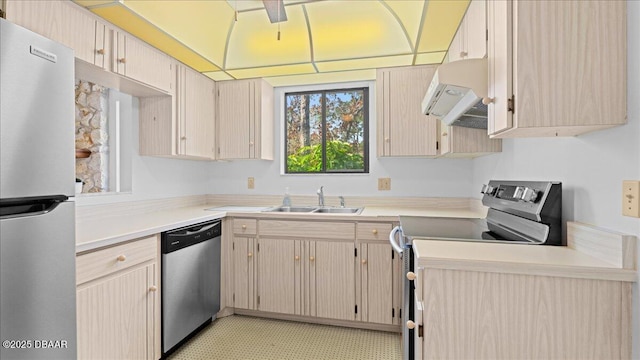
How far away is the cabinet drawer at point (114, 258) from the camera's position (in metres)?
1.36

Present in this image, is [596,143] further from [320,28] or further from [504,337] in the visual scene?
[320,28]

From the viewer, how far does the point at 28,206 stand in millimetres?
1127

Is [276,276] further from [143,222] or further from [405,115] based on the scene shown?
[405,115]

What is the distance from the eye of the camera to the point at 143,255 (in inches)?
66.9

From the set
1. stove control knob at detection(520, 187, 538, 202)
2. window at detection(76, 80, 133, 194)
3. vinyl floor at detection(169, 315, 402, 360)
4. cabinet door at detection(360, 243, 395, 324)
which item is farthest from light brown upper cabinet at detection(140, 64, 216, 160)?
stove control knob at detection(520, 187, 538, 202)

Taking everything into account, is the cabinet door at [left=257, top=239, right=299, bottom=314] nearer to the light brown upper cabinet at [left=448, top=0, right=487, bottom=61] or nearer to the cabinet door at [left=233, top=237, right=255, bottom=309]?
the cabinet door at [left=233, top=237, right=255, bottom=309]

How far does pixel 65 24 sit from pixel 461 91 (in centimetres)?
199

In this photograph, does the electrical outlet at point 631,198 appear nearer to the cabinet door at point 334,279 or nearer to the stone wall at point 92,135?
the cabinet door at point 334,279

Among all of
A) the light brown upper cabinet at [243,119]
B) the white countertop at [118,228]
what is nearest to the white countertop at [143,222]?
the white countertop at [118,228]

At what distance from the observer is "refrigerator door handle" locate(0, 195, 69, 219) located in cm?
105

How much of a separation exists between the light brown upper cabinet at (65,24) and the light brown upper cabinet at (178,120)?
0.65 meters

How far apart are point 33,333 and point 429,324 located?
1417 mm

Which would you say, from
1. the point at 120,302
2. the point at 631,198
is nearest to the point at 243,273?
the point at 120,302

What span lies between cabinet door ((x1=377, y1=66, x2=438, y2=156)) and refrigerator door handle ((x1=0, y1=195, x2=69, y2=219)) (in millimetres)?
2071
